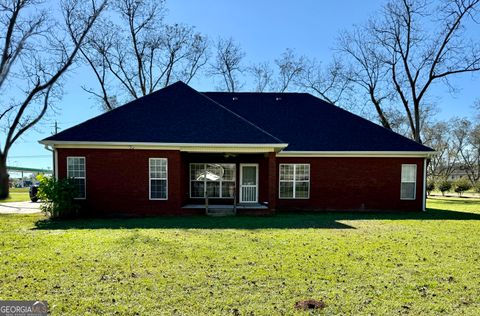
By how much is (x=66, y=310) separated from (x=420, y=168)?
1618 centimetres

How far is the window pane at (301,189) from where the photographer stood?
15.6m

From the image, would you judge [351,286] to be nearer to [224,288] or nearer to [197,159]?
[224,288]

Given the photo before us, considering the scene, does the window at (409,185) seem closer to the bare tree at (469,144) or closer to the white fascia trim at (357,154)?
the white fascia trim at (357,154)

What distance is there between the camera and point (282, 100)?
18.9m

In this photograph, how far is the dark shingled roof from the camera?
44.0 ft

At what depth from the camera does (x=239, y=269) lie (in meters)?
5.78

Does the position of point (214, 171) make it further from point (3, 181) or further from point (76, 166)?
point (3, 181)

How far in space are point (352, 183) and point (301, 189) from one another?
2.55m

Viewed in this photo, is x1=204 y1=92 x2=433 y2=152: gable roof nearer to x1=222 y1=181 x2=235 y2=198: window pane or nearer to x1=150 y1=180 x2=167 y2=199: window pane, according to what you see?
x1=222 y1=181 x2=235 y2=198: window pane

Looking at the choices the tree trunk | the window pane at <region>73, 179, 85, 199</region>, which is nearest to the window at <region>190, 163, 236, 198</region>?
the window pane at <region>73, 179, 85, 199</region>

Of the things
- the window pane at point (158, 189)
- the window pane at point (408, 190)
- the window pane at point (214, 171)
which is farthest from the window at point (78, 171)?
the window pane at point (408, 190)

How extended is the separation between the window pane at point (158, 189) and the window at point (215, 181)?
2.50 metres

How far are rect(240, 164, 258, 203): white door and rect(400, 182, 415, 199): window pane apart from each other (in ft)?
24.1

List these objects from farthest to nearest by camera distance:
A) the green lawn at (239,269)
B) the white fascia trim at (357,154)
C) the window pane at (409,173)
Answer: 1. the window pane at (409,173)
2. the white fascia trim at (357,154)
3. the green lawn at (239,269)
